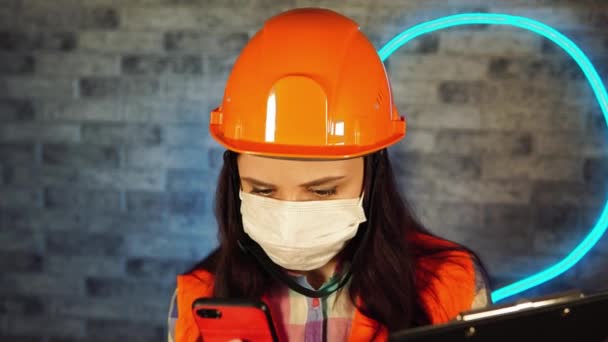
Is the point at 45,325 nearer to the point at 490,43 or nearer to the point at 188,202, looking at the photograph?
the point at 188,202

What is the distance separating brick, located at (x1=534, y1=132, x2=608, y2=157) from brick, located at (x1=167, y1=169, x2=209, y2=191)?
3.80 ft

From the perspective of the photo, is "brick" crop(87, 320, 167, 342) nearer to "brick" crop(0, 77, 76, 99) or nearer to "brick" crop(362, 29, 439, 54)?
"brick" crop(0, 77, 76, 99)

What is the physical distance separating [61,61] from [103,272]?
81 cm

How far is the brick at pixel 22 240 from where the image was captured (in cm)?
230

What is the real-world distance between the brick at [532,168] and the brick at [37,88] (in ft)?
4.98

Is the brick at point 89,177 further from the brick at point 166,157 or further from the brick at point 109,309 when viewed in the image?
the brick at point 109,309

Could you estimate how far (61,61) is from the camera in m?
2.15

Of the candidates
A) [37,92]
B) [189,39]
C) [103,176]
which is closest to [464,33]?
[189,39]

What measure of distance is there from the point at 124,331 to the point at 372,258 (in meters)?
1.50

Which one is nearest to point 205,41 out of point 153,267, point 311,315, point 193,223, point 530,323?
point 193,223

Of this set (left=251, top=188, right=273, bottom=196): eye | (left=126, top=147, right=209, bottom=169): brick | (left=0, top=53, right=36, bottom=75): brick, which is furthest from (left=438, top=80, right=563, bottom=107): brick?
(left=0, top=53, right=36, bottom=75): brick

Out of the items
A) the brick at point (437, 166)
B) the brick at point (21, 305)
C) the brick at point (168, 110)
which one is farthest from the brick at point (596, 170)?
the brick at point (21, 305)

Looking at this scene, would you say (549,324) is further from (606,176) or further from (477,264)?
(606,176)

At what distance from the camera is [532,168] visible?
2.00 meters
